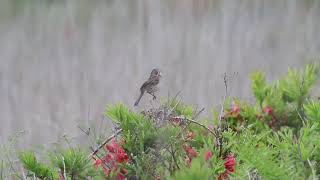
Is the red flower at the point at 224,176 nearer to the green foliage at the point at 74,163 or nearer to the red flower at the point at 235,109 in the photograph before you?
the green foliage at the point at 74,163

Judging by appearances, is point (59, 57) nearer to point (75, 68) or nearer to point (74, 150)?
point (75, 68)

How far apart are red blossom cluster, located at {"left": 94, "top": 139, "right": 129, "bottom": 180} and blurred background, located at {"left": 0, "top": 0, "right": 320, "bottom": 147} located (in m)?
1.51

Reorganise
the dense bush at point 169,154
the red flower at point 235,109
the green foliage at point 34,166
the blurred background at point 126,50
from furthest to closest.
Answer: the blurred background at point 126,50, the red flower at point 235,109, the green foliage at point 34,166, the dense bush at point 169,154

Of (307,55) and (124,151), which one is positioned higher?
(307,55)

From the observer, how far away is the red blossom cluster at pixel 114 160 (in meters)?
0.92

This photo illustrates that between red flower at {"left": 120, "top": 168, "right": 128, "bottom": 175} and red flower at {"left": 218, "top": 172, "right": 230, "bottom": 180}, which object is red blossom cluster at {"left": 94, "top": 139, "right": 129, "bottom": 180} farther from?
red flower at {"left": 218, "top": 172, "right": 230, "bottom": 180}

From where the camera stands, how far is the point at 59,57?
388 centimetres

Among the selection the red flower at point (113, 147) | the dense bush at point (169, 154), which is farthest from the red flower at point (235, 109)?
the red flower at point (113, 147)

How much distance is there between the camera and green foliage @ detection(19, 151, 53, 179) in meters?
0.96

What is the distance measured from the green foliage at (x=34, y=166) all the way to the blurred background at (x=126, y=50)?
1.49 metres

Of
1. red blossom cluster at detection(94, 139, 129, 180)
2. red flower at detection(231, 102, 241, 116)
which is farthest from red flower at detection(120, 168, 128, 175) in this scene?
red flower at detection(231, 102, 241, 116)

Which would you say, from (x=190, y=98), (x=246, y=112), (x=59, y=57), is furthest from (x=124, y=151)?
(x=59, y=57)

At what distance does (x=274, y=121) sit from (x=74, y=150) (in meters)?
0.60

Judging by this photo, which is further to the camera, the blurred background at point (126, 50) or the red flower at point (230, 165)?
the blurred background at point (126, 50)
